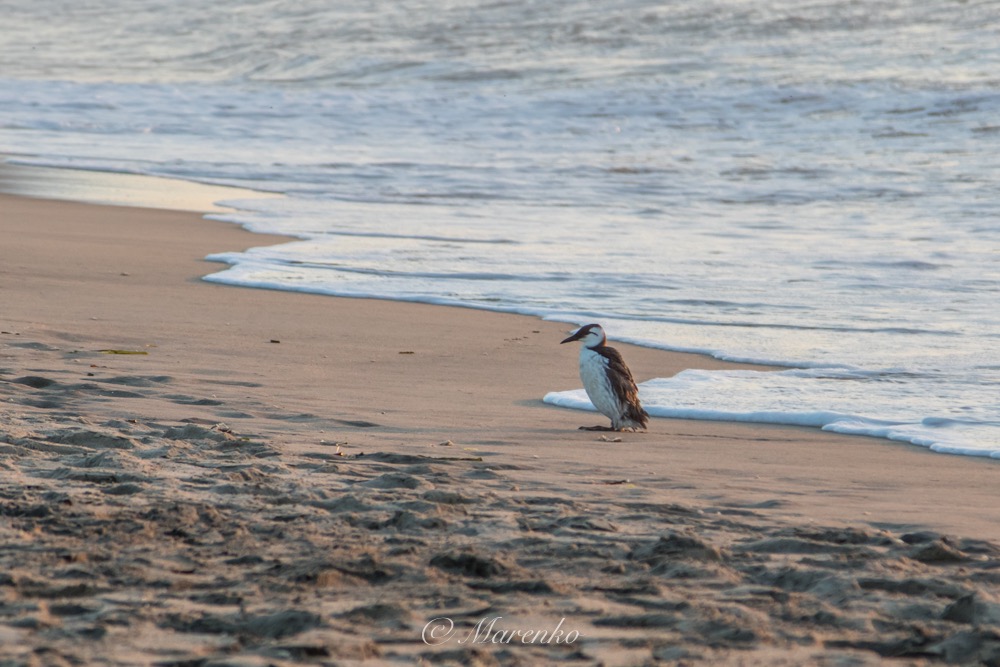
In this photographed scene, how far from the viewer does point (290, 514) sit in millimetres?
3625

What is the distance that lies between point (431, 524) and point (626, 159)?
13673mm

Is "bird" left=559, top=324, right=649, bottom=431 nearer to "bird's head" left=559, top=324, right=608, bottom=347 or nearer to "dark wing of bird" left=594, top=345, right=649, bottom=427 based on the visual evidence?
"dark wing of bird" left=594, top=345, right=649, bottom=427

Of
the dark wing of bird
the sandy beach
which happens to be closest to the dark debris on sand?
the sandy beach

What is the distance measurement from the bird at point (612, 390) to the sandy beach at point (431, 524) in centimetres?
11

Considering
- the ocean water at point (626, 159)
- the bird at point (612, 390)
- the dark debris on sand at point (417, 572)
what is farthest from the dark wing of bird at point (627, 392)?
the dark debris on sand at point (417, 572)

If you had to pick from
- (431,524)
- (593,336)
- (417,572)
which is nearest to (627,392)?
(593,336)

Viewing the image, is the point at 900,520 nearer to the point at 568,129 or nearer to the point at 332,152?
the point at 332,152

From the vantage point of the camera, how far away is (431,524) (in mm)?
3602

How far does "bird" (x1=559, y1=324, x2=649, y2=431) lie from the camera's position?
5.22 metres

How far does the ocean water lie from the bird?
37cm

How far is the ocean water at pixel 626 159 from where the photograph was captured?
7.20m

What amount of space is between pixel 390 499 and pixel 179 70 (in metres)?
25.4

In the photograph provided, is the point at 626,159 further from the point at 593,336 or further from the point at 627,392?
the point at 627,392

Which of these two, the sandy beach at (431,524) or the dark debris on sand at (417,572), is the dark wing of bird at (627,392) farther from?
the dark debris on sand at (417,572)
